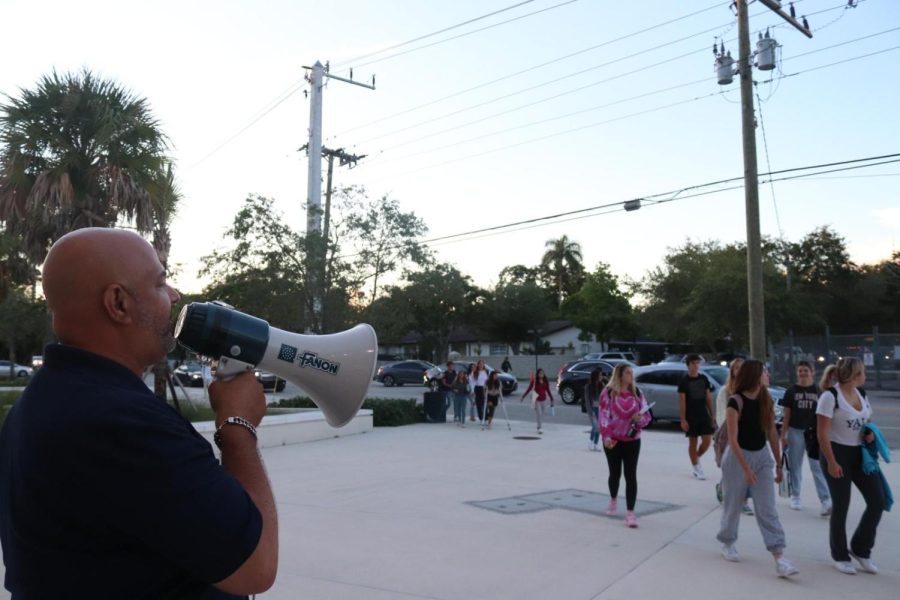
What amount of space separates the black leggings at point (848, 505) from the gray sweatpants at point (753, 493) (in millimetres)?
424

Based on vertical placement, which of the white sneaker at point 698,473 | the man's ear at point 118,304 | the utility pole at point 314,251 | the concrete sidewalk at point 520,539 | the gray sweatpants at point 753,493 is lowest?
the concrete sidewalk at point 520,539

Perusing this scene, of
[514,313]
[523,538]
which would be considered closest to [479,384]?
A: [523,538]

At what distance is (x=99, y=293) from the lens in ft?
5.16

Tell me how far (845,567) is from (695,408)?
4526mm

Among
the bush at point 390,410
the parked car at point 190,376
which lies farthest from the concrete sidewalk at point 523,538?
the parked car at point 190,376

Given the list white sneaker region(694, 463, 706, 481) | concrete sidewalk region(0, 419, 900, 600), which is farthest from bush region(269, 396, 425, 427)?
white sneaker region(694, 463, 706, 481)

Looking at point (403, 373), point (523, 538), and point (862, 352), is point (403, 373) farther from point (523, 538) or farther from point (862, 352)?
point (523, 538)

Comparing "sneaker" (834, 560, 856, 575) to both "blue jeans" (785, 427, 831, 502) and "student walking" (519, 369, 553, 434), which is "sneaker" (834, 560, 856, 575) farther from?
"student walking" (519, 369, 553, 434)

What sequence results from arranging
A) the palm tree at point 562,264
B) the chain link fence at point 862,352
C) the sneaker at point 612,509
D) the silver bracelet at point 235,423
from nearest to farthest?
the silver bracelet at point 235,423 < the sneaker at point 612,509 < the chain link fence at point 862,352 < the palm tree at point 562,264

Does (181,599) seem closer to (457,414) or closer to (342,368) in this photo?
(342,368)

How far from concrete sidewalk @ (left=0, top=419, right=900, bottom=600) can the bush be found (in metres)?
5.89

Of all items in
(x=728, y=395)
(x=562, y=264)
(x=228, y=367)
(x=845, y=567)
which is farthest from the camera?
(x=562, y=264)

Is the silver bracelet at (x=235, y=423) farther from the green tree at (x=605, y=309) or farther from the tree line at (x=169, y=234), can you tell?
the green tree at (x=605, y=309)

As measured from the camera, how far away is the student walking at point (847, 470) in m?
5.95
